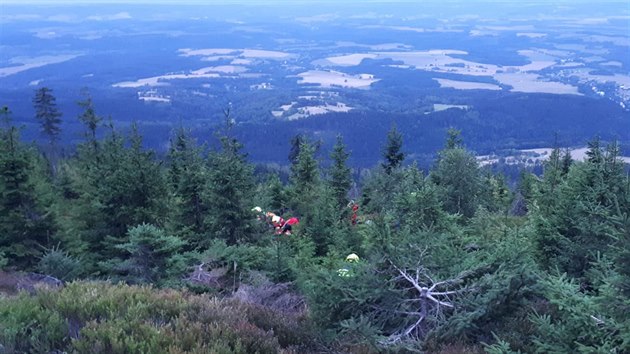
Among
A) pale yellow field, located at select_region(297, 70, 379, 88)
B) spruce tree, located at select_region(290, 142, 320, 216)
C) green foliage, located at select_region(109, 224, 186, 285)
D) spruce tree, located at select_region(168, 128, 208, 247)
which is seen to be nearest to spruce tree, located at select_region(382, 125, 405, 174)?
spruce tree, located at select_region(290, 142, 320, 216)

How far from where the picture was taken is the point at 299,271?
33.4ft

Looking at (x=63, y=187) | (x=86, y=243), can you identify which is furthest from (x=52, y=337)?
(x=63, y=187)

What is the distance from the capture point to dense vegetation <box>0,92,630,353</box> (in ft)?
17.0

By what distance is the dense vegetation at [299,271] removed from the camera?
5191 mm

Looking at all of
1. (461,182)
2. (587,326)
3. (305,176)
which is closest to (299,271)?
(587,326)

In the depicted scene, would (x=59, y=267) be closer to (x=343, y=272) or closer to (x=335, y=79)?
(x=343, y=272)

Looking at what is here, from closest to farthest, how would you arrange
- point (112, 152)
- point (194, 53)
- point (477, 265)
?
point (477, 265)
point (112, 152)
point (194, 53)

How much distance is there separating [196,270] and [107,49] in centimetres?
20649

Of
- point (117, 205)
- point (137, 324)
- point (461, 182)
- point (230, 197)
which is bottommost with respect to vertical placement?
point (461, 182)

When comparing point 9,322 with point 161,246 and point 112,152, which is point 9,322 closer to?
point 161,246

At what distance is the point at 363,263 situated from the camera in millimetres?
6844

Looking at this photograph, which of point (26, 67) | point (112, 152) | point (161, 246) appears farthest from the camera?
point (26, 67)

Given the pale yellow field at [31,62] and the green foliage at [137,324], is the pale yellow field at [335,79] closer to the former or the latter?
the pale yellow field at [31,62]

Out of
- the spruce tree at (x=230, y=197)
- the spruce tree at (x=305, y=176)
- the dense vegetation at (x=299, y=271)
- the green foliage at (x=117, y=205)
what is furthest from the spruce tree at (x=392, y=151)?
the green foliage at (x=117, y=205)
